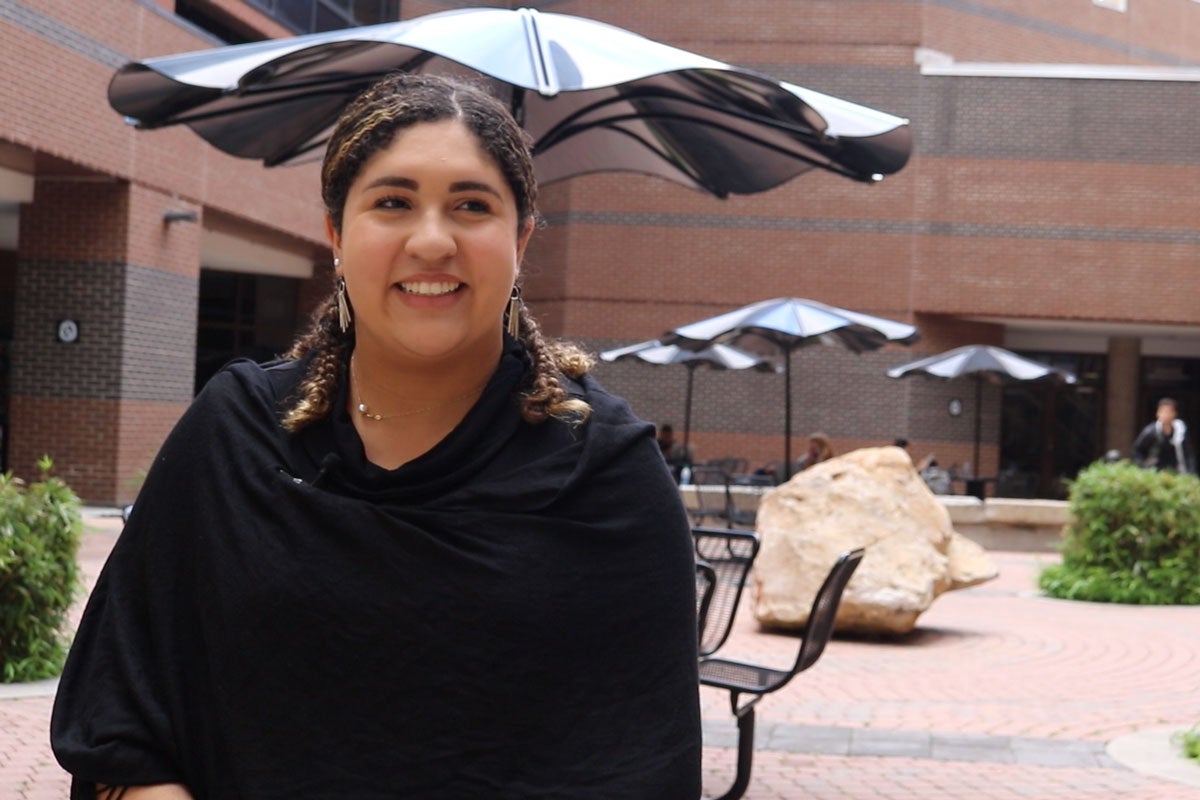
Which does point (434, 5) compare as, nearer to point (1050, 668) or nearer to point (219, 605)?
point (1050, 668)

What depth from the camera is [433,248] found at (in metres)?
2.08

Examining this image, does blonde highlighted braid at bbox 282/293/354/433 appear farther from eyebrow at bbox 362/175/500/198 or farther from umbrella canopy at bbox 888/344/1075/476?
umbrella canopy at bbox 888/344/1075/476

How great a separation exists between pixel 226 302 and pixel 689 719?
30.1 metres

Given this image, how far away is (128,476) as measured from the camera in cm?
2080

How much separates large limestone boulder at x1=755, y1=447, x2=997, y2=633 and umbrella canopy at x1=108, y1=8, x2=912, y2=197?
3341 millimetres

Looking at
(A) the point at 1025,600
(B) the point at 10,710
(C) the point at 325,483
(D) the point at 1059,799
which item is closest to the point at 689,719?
(C) the point at 325,483

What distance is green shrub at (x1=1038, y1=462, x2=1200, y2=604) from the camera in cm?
1408

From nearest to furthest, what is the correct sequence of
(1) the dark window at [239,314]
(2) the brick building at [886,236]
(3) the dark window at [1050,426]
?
(2) the brick building at [886,236] → (1) the dark window at [239,314] → (3) the dark window at [1050,426]

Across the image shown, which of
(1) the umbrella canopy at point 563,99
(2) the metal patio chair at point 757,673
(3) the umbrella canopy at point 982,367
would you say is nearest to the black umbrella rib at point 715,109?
(1) the umbrella canopy at point 563,99

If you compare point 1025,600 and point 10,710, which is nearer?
point 10,710

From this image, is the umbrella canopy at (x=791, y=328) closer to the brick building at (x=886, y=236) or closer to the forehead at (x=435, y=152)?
the brick building at (x=886, y=236)

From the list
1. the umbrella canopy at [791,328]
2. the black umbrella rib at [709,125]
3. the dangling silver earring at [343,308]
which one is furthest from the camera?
the umbrella canopy at [791,328]

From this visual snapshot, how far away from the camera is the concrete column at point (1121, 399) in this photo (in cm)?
3422

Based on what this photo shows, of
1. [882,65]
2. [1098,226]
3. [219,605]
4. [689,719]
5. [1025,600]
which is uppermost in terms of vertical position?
[882,65]
